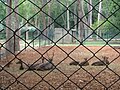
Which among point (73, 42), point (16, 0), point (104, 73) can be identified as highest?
point (16, 0)

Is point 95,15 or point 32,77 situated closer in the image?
point 32,77

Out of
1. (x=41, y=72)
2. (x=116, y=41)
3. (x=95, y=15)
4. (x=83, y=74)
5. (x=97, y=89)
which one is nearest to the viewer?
(x=97, y=89)

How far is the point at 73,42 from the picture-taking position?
30.5 meters

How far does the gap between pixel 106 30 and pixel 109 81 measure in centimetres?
2298

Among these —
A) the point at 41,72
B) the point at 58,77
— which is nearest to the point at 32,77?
the point at 58,77

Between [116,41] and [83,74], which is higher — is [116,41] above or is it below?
below

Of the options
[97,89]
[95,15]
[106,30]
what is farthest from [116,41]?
[97,89]

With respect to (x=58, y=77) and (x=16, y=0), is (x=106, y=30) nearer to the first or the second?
(x=16, y=0)

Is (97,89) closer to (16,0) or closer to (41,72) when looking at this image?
(41,72)

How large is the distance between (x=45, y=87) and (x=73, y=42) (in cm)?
2472

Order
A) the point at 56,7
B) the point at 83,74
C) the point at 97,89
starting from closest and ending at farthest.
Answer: the point at 97,89
the point at 83,74
the point at 56,7

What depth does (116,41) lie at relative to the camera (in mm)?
28562

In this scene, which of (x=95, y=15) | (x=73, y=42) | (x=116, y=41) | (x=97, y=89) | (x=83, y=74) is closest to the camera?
(x=97, y=89)

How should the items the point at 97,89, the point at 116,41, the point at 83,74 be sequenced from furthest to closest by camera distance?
the point at 116,41
the point at 83,74
the point at 97,89
